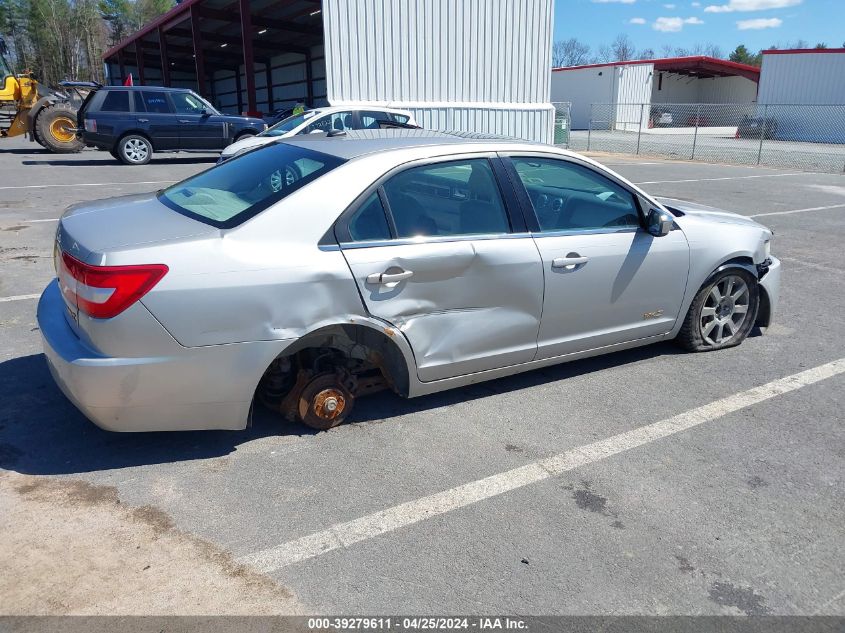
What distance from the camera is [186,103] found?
1812 cm

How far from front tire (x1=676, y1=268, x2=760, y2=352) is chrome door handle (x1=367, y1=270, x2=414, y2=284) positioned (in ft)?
7.70

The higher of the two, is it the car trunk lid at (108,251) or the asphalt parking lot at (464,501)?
the car trunk lid at (108,251)

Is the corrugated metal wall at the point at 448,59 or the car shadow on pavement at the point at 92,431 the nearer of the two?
the car shadow on pavement at the point at 92,431

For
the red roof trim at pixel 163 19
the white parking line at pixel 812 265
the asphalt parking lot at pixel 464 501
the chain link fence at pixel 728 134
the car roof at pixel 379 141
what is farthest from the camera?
the red roof trim at pixel 163 19

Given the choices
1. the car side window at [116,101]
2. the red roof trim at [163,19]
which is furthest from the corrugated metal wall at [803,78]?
the car side window at [116,101]

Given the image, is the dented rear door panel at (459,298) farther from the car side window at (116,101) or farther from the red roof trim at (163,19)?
the red roof trim at (163,19)

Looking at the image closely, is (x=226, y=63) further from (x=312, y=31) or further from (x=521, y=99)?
(x=521, y=99)

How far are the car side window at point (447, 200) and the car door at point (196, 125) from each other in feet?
52.1

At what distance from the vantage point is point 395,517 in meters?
3.00

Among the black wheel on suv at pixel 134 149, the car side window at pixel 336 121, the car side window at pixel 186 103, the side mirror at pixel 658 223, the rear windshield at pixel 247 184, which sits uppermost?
the car side window at pixel 186 103

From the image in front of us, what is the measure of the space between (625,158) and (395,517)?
2352 cm

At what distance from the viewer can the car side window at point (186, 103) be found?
59.0ft

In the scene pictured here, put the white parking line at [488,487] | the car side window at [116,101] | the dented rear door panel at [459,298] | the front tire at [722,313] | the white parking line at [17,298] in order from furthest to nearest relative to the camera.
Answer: the car side window at [116,101], the white parking line at [17,298], the front tire at [722,313], the dented rear door panel at [459,298], the white parking line at [488,487]

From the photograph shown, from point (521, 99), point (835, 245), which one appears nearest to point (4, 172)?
point (521, 99)
